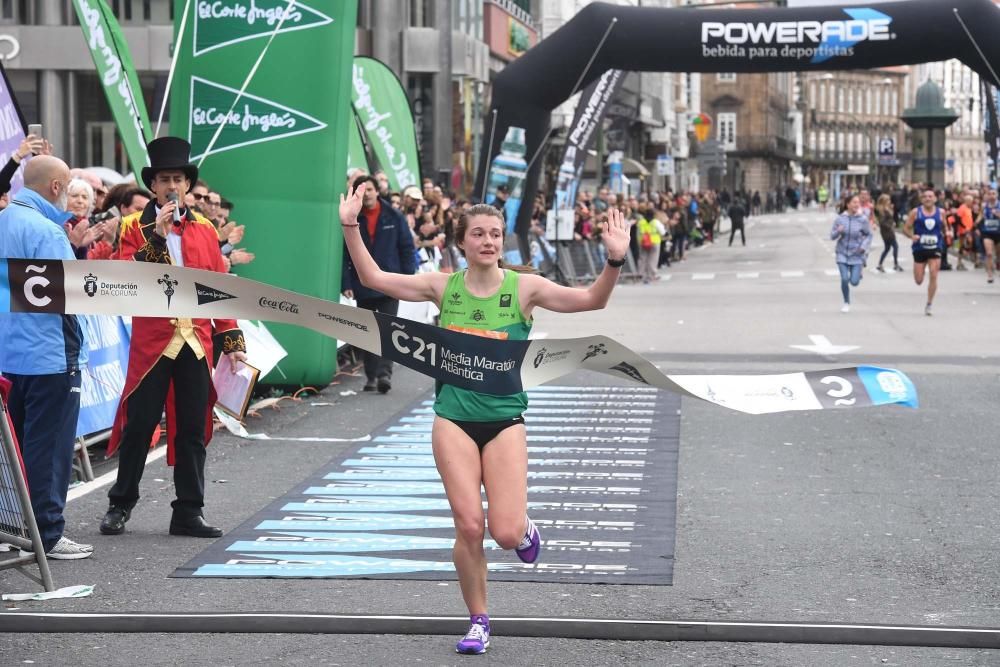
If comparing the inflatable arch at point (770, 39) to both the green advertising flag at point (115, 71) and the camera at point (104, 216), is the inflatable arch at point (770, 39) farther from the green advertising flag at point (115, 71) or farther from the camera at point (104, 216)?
Answer: the camera at point (104, 216)

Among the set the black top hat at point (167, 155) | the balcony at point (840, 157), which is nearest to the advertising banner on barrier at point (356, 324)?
the black top hat at point (167, 155)

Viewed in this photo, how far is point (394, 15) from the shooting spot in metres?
42.3

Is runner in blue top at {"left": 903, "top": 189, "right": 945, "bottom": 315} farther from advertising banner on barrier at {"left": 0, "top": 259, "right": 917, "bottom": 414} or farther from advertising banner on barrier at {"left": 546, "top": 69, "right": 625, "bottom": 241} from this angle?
advertising banner on barrier at {"left": 0, "top": 259, "right": 917, "bottom": 414}

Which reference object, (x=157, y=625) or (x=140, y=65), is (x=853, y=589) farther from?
(x=140, y=65)

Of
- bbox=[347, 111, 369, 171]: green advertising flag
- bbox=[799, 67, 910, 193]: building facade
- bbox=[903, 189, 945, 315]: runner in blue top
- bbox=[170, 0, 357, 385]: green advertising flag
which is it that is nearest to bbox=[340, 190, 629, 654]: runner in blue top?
bbox=[170, 0, 357, 385]: green advertising flag

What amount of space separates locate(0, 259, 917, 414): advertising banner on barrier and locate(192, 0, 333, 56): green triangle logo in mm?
7536

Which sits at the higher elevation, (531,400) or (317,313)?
(317,313)

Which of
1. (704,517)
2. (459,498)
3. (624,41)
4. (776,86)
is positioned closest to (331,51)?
(704,517)

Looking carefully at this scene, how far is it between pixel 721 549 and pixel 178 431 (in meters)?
2.75

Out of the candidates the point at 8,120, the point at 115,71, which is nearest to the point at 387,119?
the point at 115,71

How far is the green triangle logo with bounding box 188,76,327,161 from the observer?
14.3 metres

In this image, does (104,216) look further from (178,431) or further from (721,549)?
(721,549)

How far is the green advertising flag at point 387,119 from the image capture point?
859 inches

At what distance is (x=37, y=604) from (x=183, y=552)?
3.97ft
